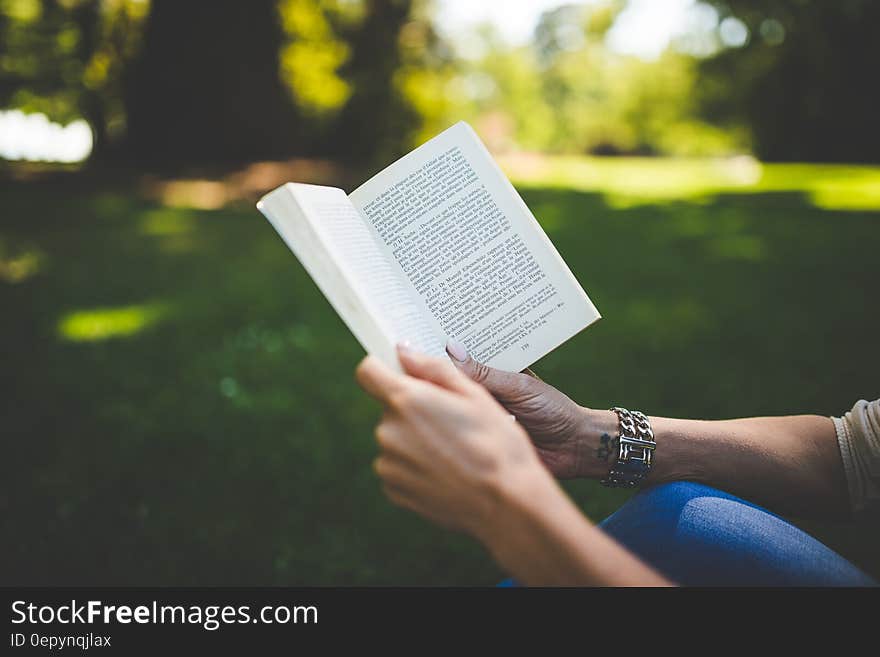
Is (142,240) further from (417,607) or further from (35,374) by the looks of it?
Answer: (417,607)

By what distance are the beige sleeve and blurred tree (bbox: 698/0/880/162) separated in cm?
1346

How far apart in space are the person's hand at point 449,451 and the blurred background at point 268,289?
1132 mm

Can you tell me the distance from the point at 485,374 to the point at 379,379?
0.44m

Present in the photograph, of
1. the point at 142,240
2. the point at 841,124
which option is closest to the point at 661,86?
the point at 841,124

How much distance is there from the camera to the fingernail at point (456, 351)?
4.34ft

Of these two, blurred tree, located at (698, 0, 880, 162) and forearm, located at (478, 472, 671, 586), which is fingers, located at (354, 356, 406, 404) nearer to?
forearm, located at (478, 472, 671, 586)

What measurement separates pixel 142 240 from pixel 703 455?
724 centimetres

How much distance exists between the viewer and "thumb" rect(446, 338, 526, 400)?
1.33m

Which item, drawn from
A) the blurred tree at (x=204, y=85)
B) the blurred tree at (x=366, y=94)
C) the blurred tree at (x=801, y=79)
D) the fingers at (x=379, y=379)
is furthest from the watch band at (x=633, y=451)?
the blurred tree at (x=801, y=79)

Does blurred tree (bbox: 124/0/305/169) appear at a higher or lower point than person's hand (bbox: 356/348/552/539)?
higher

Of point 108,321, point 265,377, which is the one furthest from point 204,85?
point 265,377

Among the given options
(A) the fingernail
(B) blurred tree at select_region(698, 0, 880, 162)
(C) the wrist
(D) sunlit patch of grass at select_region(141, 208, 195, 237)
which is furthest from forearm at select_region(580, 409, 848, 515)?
(B) blurred tree at select_region(698, 0, 880, 162)

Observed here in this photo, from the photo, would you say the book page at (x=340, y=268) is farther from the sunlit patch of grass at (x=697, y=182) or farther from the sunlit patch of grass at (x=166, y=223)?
the sunlit patch of grass at (x=697, y=182)

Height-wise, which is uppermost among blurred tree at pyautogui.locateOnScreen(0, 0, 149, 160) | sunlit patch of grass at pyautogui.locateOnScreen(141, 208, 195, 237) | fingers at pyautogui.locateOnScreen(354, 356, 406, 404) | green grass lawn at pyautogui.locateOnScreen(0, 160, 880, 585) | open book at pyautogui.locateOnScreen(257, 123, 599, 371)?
blurred tree at pyautogui.locateOnScreen(0, 0, 149, 160)
